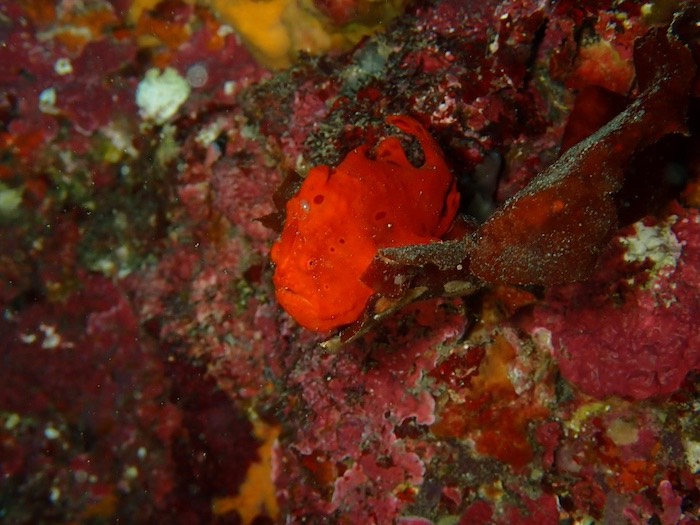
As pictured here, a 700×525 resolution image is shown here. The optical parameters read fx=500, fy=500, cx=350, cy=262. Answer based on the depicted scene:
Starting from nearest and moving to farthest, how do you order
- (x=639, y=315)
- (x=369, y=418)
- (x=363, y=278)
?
(x=363, y=278) → (x=639, y=315) → (x=369, y=418)

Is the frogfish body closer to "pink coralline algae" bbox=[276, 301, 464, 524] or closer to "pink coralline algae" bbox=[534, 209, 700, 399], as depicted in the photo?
"pink coralline algae" bbox=[276, 301, 464, 524]

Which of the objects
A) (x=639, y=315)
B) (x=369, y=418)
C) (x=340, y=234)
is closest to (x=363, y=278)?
(x=340, y=234)

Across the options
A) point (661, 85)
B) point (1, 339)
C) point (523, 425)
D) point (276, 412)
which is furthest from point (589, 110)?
point (1, 339)

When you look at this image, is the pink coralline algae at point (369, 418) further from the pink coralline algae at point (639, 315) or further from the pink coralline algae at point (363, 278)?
the pink coralline algae at point (639, 315)

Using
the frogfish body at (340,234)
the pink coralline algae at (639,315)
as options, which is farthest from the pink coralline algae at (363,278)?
the frogfish body at (340,234)

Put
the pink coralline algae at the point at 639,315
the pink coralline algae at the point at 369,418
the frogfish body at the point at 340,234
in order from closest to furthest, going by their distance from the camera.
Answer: the frogfish body at the point at 340,234
the pink coralline algae at the point at 639,315
the pink coralline algae at the point at 369,418

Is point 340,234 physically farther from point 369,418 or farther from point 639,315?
point 639,315

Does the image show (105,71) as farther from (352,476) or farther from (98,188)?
(352,476)

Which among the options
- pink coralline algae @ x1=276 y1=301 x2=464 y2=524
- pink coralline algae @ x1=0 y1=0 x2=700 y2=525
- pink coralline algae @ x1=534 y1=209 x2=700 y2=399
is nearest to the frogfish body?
pink coralline algae @ x1=0 y1=0 x2=700 y2=525
